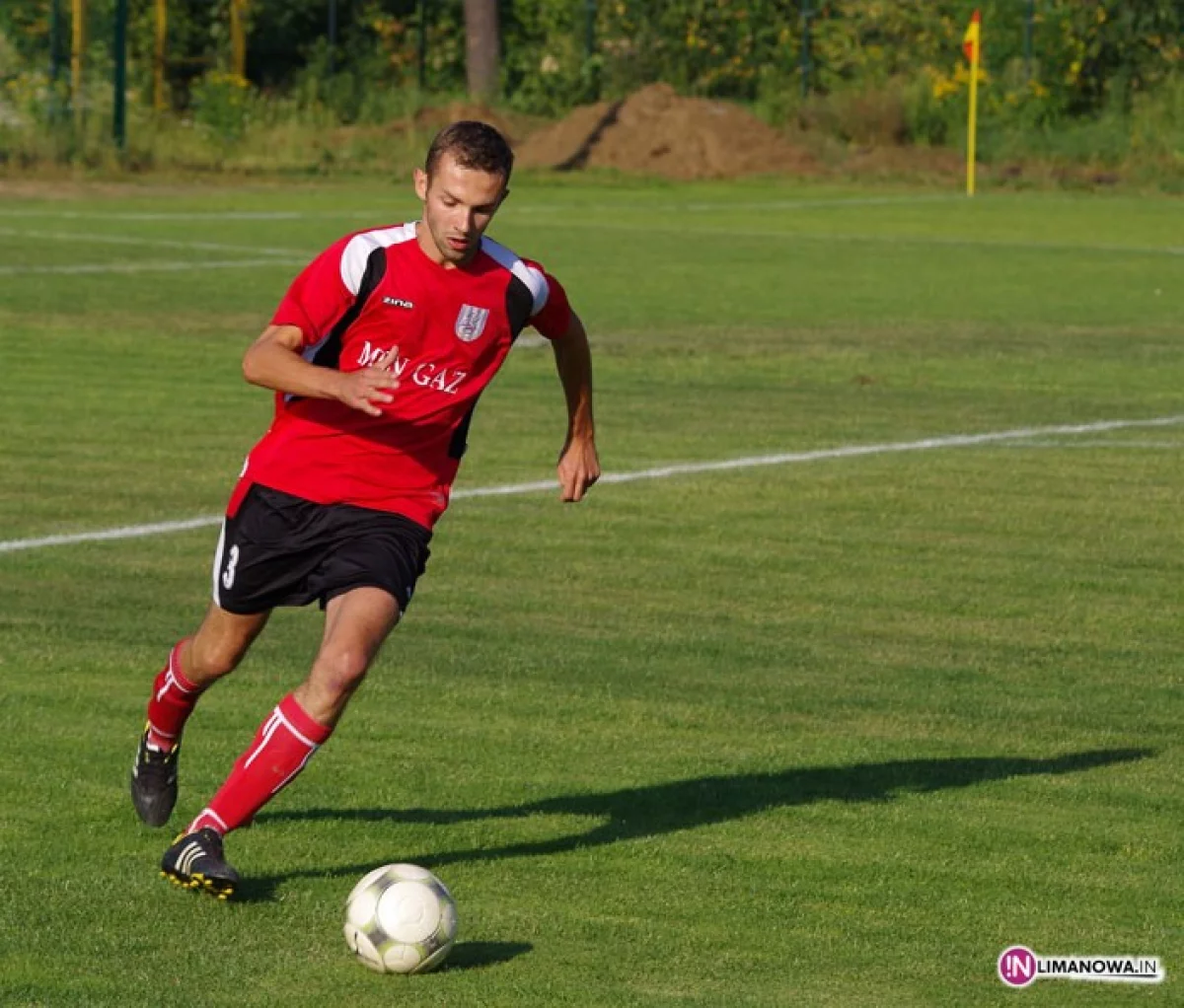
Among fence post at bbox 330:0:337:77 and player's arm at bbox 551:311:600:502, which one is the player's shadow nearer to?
player's arm at bbox 551:311:600:502

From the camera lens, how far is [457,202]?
6660 mm

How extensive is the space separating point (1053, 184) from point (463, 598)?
38.4 meters

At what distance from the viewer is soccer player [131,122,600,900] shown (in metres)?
6.57

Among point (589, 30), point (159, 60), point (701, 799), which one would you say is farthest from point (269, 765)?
point (589, 30)

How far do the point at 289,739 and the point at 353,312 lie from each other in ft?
3.60

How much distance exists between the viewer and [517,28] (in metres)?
62.6

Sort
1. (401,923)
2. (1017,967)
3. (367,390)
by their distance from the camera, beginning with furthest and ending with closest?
(367,390)
(1017,967)
(401,923)

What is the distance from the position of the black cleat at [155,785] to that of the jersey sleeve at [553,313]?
1514 millimetres

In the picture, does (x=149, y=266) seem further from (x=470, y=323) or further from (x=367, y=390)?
(x=367, y=390)

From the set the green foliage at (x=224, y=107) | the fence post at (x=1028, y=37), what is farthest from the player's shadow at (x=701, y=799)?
the fence post at (x=1028, y=37)

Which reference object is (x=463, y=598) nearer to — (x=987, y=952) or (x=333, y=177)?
(x=987, y=952)

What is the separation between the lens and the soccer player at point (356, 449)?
21.5 ft

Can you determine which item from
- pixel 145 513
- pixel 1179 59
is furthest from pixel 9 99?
pixel 145 513

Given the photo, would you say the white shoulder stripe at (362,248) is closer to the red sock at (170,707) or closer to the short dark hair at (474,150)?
the short dark hair at (474,150)
